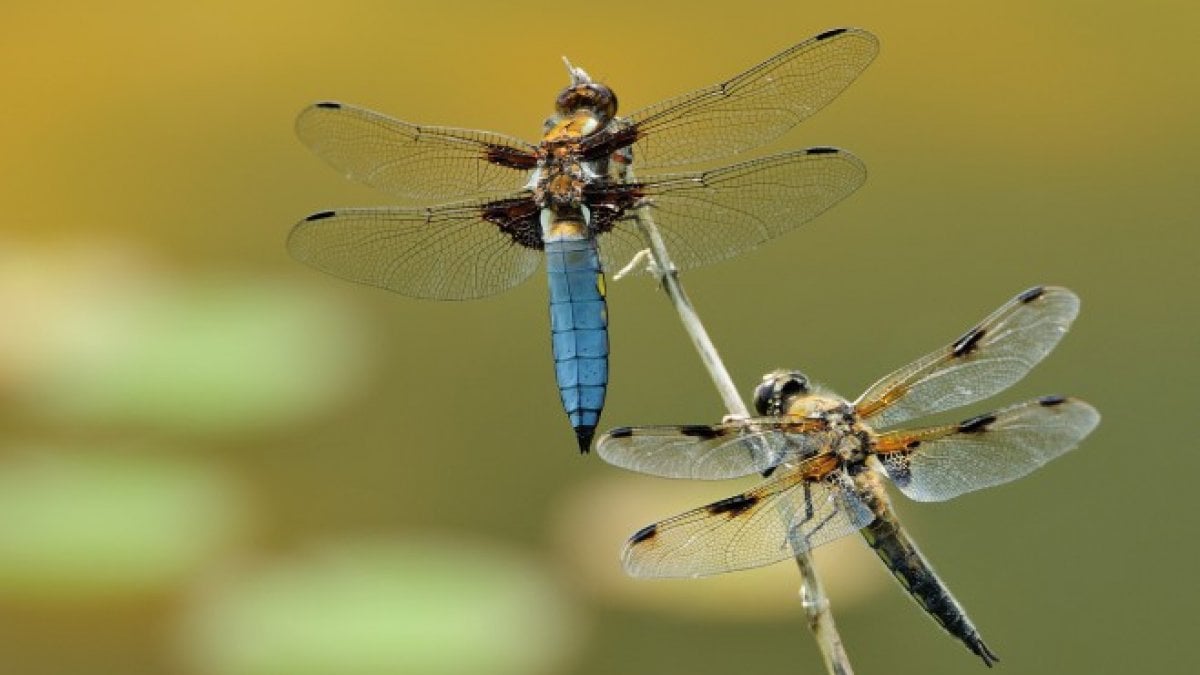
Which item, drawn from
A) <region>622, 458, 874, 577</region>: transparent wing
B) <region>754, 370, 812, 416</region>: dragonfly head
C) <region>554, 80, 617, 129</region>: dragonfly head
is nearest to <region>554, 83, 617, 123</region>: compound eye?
<region>554, 80, 617, 129</region>: dragonfly head

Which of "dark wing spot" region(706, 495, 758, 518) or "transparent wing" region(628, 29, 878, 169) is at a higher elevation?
"transparent wing" region(628, 29, 878, 169)

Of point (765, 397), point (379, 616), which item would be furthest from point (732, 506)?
point (379, 616)

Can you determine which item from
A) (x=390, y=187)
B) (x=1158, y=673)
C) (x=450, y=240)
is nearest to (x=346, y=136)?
(x=390, y=187)

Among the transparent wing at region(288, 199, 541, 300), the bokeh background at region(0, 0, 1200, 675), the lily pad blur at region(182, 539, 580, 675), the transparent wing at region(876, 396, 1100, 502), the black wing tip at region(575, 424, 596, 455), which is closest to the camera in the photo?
the transparent wing at region(876, 396, 1100, 502)

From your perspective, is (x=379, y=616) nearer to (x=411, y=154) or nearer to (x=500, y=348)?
(x=411, y=154)

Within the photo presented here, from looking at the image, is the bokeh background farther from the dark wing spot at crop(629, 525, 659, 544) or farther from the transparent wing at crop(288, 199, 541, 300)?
the dark wing spot at crop(629, 525, 659, 544)

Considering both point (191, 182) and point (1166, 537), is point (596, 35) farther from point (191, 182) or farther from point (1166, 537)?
point (1166, 537)

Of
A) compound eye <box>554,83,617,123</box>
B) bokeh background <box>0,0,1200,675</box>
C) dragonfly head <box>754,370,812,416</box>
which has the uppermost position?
bokeh background <box>0,0,1200,675</box>
